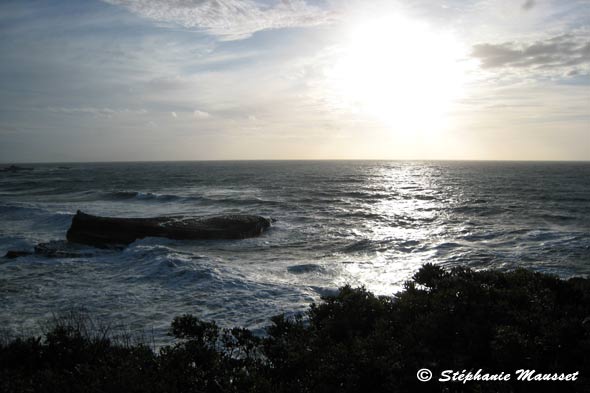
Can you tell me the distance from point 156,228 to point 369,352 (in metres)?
20.8

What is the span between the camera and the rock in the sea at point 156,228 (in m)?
23.0

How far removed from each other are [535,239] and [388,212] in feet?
51.9

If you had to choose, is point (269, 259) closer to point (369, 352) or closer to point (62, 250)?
point (62, 250)

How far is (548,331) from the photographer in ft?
19.3

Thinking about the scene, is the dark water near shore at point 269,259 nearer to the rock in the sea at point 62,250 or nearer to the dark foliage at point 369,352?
the rock in the sea at point 62,250

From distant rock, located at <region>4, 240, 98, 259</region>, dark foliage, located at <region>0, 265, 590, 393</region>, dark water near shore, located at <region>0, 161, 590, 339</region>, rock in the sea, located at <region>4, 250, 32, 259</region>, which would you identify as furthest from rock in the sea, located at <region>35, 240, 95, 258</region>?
dark foliage, located at <region>0, 265, 590, 393</region>

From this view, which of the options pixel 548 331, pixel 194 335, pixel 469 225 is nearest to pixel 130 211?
pixel 469 225

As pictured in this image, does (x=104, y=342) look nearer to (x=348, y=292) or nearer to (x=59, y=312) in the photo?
(x=348, y=292)

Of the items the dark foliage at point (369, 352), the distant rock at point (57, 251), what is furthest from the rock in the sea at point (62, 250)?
the dark foliage at point (369, 352)

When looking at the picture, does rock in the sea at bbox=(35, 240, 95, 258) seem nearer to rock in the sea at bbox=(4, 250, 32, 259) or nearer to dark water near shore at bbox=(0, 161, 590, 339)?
rock in the sea at bbox=(4, 250, 32, 259)

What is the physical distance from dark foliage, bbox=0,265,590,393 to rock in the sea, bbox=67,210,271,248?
17.2m

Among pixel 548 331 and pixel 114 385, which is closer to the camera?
pixel 114 385

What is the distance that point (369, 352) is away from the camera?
6.16 meters

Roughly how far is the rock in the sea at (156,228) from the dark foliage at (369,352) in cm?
1719
